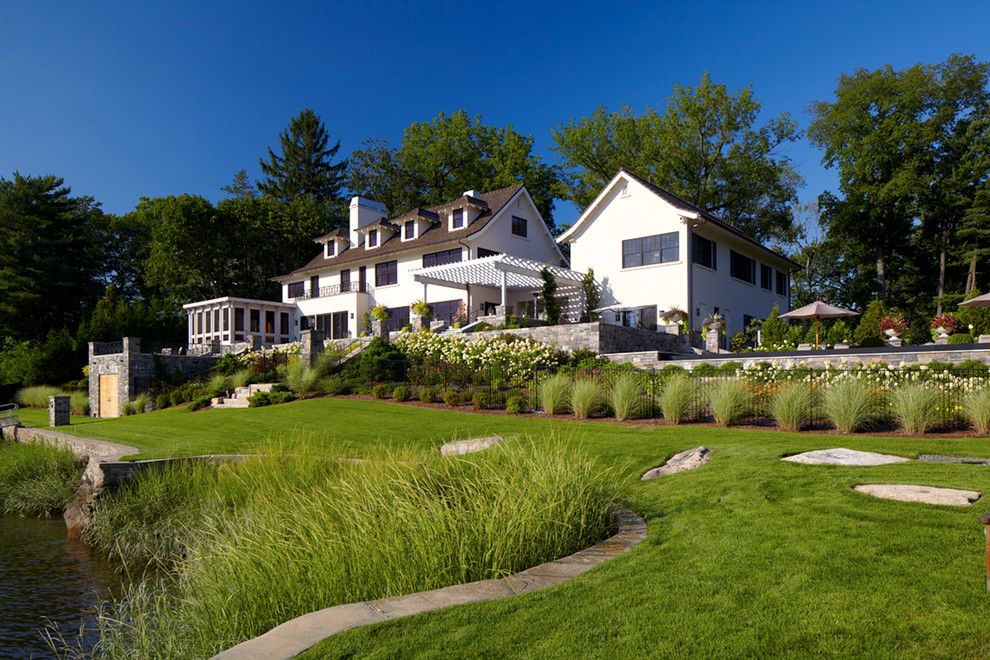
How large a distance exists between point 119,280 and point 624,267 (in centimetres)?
4246

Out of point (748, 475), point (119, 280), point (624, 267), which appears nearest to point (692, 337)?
point (624, 267)

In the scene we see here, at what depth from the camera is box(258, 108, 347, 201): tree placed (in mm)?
59344

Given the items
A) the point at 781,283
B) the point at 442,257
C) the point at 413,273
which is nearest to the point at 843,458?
the point at 413,273

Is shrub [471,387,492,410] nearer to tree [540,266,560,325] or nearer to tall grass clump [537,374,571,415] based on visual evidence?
tall grass clump [537,374,571,415]

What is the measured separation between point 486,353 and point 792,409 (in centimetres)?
1112

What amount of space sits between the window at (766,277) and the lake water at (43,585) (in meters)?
30.3

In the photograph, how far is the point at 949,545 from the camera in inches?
175

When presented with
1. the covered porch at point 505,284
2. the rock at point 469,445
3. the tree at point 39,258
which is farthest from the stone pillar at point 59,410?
the tree at point 39,258

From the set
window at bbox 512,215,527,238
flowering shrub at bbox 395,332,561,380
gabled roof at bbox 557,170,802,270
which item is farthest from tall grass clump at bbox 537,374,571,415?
window at bbox 512,215,527,238

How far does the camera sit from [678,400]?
43.9ft

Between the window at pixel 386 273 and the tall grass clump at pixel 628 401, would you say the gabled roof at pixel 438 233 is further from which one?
the tall grass clump at pixel 628 401

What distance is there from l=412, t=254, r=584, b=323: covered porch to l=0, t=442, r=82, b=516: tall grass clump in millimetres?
16805

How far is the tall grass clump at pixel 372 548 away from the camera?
472 cm

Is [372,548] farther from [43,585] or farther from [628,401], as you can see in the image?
[628,401]
